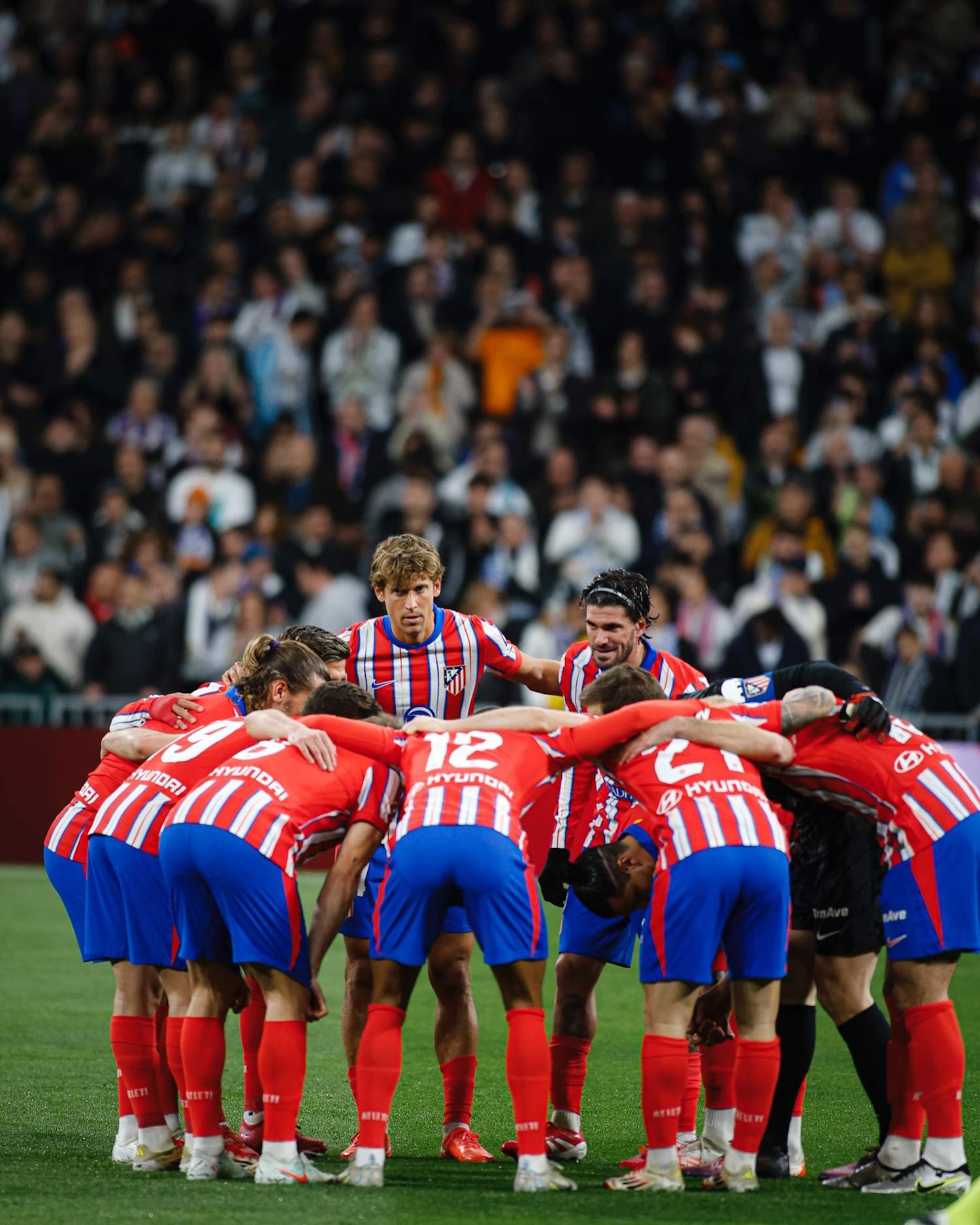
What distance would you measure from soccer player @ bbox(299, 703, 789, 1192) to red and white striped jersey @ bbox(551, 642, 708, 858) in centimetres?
115

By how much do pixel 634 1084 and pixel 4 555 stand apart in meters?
9.20

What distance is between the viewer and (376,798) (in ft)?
20.6

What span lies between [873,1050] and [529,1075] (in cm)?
137

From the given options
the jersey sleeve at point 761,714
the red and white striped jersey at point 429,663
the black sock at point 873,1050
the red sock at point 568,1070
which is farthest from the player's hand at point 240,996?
the black sock at point 873,1050

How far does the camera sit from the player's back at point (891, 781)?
6.12 meters

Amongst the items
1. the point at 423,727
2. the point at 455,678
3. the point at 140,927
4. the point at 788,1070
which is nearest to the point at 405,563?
the point at 455,678

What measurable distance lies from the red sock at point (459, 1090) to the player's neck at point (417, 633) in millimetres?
1754

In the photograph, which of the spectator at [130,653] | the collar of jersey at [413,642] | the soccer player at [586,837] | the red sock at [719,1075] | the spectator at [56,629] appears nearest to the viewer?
the red sock at [719,1075]

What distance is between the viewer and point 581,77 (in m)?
17.6

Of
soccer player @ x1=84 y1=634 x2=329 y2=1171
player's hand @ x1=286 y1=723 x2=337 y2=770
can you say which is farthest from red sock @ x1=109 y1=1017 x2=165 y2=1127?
player's hand @ x1=286 y1=723 x2=337 y2=770

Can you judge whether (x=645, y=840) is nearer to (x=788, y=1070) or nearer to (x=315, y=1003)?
(x=788, y=1070)

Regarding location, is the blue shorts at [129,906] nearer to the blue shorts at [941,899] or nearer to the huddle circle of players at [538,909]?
the huddle circle of players at [538,909]

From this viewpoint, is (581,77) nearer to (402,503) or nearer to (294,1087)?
(402,503)

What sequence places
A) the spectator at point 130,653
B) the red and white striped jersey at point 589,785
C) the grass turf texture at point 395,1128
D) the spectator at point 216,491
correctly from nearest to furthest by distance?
the grass turf texture at point 395,1128 → the red and white striped jersey at point 589,785 → the spectator at point 130,653 → the spectator at point 216,491
